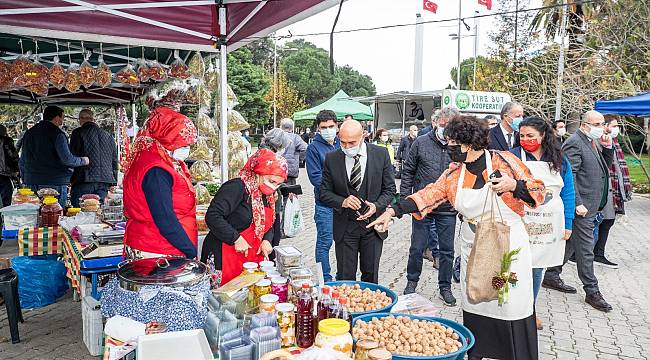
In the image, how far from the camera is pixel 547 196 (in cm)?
360

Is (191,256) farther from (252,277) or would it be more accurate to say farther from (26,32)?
(26,32)

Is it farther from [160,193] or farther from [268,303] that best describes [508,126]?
[268,303]

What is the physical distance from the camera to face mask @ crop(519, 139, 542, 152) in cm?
365

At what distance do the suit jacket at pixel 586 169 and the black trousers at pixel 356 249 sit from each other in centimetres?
234

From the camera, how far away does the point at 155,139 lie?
2885mm

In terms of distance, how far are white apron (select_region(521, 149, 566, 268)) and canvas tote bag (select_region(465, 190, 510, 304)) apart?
3.44 ft

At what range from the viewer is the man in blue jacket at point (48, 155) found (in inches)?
238

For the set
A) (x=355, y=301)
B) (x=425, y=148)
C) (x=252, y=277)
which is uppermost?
(x=425, y=148)

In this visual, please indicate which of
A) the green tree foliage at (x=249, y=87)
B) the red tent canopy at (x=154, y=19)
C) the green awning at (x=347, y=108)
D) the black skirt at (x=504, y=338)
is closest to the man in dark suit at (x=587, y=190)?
the black skirt at (x=504, y=338)

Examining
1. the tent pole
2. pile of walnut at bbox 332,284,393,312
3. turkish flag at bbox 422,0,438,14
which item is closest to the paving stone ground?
pile of walnut at bbox 332,284,393,312

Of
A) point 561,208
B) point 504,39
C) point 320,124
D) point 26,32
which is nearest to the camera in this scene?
point 561,208

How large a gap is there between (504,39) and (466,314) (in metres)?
18.9

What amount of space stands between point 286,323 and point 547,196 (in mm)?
2479

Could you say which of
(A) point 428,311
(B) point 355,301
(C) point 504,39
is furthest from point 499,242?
(C) point 504,39
